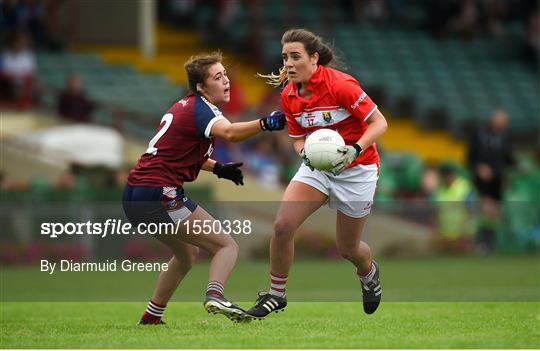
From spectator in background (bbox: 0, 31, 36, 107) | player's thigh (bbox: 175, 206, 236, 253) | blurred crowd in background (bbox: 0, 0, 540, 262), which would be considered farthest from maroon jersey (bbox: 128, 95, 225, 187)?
spectator in background (bbox: 0, 31, 36, 107)

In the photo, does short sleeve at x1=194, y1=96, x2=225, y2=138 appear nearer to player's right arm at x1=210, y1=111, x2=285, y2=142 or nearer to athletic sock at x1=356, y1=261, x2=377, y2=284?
player's right arm at x1=210, y1=111, x2=285, y2=142

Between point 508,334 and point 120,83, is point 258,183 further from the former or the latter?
point 508,334

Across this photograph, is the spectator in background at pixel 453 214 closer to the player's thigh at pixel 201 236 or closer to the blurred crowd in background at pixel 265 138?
the blurred crowd in background at pixel 265 138

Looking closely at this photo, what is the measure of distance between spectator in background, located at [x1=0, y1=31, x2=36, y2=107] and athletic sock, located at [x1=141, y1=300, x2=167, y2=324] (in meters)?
12.6

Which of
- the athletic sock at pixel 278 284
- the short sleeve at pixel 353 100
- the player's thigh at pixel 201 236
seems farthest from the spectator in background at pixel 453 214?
the player's thigh at pixel 201 236

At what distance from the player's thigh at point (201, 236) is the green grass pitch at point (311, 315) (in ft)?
2.06

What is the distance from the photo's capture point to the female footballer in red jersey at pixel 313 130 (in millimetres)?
10047

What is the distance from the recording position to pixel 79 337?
30.4ft

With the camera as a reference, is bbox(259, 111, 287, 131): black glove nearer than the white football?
Yes

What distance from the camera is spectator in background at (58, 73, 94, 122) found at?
22141 millimetres

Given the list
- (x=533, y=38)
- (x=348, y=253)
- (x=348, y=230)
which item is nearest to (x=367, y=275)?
(x=348, y=253)

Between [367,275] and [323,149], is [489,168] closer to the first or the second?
[367,275]

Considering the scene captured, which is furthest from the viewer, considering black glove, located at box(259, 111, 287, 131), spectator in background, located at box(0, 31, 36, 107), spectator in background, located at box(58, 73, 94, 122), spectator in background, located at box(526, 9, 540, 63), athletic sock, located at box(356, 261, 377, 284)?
spectator in background, located at box(526, 9, 540, 63)

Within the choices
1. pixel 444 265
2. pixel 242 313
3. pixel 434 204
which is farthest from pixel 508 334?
pixel 434 204
